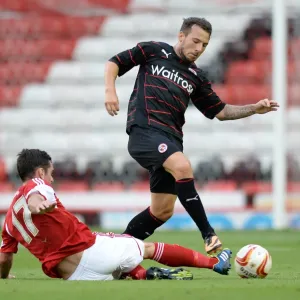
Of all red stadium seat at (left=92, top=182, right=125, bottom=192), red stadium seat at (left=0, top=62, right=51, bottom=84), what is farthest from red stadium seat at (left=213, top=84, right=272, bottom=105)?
red stadium seat at (left=0, top=62, right=51, bottom=84)

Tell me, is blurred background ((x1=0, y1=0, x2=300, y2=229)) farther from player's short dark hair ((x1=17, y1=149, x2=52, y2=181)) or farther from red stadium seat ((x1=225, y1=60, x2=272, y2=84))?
player's short dark hair ((x1=17, y1=149, x2=52, y2=181))

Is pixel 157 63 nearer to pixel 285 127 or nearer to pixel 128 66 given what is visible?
pixel 128 66

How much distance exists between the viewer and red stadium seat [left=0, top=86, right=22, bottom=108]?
1627 cm

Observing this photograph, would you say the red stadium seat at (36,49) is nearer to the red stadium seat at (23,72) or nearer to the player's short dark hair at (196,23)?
the red stadium seat at (23,72)

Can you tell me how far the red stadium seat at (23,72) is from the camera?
16312mm

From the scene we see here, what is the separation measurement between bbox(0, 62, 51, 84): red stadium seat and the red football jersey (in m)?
11.2

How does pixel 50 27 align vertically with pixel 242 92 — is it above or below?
above

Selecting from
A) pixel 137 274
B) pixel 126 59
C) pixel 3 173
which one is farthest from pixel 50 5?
pixel 137 274

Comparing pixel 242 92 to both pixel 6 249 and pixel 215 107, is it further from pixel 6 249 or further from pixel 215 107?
pixel 6 249

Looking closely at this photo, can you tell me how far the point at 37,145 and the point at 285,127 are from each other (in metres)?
4.22

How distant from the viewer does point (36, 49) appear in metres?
16.7

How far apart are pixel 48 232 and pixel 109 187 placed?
9.72m

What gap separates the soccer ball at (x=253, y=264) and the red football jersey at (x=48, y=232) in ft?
2.95

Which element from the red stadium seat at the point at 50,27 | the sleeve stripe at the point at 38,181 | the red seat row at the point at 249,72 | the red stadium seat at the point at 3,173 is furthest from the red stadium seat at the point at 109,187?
the sleeve stripe at the point at 38,181
